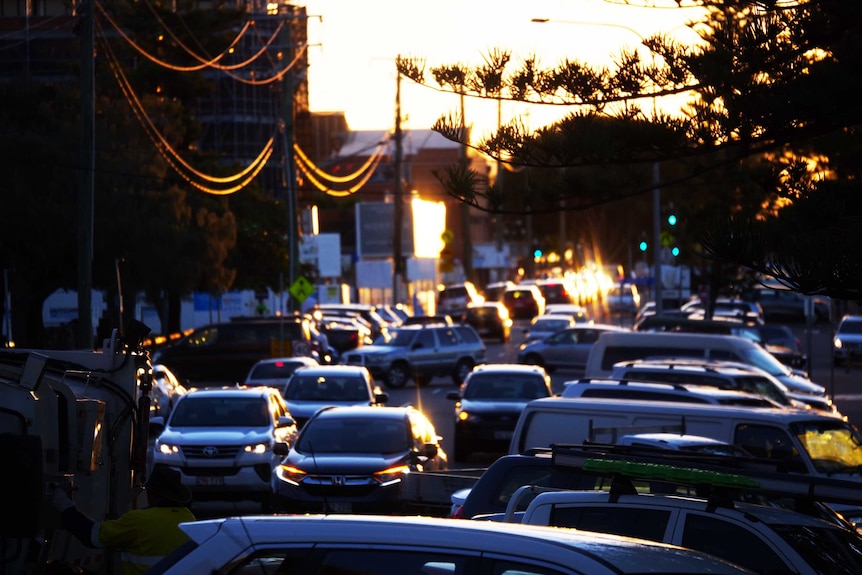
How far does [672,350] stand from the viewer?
1032 inches

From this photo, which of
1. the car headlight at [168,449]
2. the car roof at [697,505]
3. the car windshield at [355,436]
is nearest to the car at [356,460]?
the car windshield at [355,436]

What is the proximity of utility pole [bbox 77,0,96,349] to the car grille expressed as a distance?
874 centimetres

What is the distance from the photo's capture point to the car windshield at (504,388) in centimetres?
2342

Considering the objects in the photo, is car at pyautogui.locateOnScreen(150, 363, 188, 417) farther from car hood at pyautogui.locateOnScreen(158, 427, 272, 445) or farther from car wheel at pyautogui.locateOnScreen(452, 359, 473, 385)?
car wheel at pyautogui.locateOnScreen(452, 359, 473, 385)

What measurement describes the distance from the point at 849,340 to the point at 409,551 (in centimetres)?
4360

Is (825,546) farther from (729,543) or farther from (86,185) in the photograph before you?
(86,185)

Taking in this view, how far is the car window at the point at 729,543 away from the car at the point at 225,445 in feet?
32.8

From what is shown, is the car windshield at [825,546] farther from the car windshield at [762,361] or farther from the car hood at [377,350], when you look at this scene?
the car hood at [377,350]

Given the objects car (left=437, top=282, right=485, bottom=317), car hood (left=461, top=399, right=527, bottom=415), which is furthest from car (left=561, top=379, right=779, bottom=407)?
car (left=437, top=282, right=485, bottom=317)

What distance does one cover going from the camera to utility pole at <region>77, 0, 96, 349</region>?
84.3 ft

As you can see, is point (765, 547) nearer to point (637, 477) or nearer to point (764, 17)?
point (637, 477)

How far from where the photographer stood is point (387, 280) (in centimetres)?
7381

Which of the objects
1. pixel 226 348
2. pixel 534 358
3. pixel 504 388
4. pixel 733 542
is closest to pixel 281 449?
pixel 504 388

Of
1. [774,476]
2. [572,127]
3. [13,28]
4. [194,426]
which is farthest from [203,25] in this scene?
[774,476]
